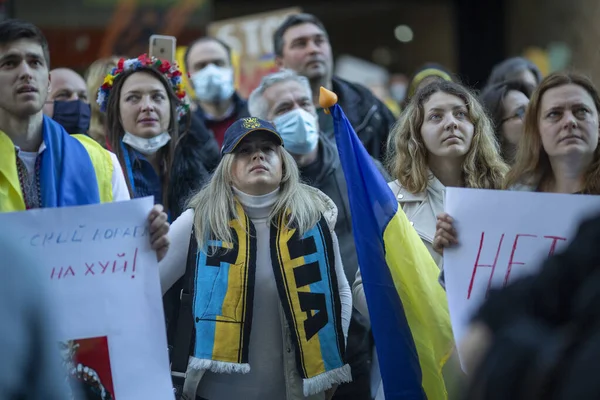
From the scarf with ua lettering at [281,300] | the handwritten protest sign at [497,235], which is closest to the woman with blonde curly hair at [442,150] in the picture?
the scarf with ua lettering at [281,300]

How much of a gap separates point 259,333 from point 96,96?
230cm

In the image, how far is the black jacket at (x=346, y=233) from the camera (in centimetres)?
476

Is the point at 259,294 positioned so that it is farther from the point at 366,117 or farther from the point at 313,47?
the point at 313,47

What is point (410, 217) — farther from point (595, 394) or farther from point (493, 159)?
point (595, 394)

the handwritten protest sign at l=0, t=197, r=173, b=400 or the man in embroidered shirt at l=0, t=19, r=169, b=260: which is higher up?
the man in embroidered shirt at l=0, t=19, r=169, b=260

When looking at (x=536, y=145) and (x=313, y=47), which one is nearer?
(x=536, y=145)

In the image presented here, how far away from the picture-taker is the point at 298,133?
4961mm

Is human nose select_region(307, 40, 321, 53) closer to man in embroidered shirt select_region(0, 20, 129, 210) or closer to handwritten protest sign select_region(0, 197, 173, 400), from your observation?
man in embroidered shirt select_region(0, 20, 129, 210)

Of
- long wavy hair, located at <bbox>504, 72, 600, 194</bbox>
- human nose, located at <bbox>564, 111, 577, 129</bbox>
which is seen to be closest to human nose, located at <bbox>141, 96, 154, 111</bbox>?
long wavy hair, located at <bbox>504, 72, 600, 194</bbox>

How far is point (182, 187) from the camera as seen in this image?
4.91 metres

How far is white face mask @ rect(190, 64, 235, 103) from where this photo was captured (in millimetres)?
6184

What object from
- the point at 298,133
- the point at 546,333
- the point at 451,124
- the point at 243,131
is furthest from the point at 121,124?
the point at 546,333

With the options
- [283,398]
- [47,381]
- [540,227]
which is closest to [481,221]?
[540,227]

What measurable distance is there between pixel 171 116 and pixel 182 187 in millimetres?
380
